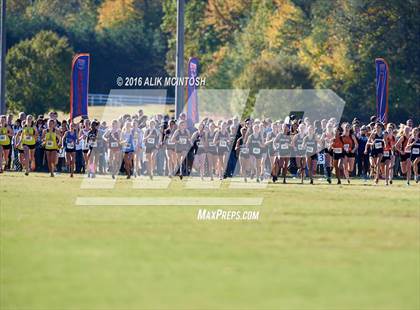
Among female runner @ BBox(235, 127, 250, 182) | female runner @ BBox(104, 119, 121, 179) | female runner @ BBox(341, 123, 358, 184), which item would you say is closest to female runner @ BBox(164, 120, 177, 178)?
female runner @ BBox(104, 119, 121, 179)

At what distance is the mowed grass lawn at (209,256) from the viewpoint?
14.5 meters

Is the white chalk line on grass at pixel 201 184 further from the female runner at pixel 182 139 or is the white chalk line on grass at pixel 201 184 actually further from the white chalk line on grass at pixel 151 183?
the female runner at pixel 182 139

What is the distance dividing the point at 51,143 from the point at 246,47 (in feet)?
167

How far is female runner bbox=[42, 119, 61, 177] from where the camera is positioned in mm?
36438

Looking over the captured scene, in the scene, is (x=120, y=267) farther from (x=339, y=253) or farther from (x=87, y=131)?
(x=87, y=131)

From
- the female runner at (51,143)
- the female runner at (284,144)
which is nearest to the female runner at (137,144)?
the female runner at (51,143)

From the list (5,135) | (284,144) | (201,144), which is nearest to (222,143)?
(201,144)

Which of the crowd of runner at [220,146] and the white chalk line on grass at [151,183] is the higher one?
the crowd of runner at [220,146]

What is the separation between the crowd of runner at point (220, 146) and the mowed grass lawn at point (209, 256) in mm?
7127

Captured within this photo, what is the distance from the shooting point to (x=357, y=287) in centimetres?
1530

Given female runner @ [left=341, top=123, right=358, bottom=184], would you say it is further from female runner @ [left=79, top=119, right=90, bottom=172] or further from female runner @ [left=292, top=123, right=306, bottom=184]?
female runner @ [left=79, top=119, right=90, bottom=172]

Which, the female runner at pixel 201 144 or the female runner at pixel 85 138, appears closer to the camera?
the female runner at pixel 201 144

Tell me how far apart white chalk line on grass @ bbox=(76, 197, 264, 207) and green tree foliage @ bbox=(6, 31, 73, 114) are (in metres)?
41.3

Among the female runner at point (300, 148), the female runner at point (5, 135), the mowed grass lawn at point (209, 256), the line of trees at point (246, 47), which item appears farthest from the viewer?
the line of trees at point (246, 47)
